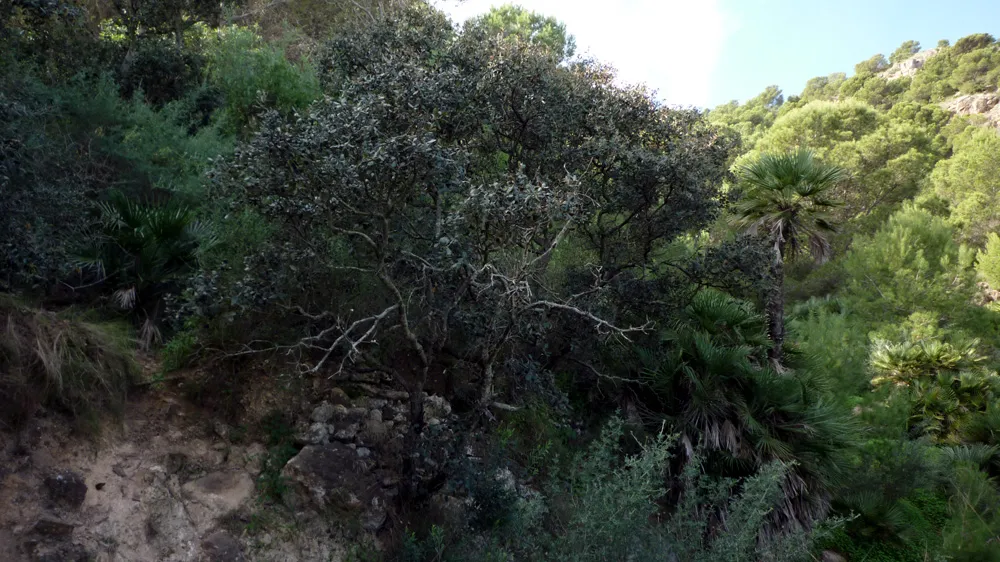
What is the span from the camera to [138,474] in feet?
21.6

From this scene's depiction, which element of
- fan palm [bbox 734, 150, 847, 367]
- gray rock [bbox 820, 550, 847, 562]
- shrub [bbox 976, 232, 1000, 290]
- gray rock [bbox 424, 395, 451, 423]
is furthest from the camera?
shrub [bbox 976, 232, 1000, 290]

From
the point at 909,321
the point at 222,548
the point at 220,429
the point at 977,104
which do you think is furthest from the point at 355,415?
the point at 977,104

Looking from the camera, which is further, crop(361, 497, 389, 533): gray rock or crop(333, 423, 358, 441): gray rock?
crop(333, 423, 358, 441): gray rock

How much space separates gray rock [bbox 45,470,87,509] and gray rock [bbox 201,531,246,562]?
1.10 metres

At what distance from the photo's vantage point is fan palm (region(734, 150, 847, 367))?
12352 mm

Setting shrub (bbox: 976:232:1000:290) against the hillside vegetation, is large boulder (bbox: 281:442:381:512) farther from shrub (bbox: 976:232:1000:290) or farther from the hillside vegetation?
shrub (bbox: 976:232:1000:290)

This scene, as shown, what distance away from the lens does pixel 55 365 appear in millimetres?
6223

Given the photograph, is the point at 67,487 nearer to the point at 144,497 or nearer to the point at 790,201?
the point at 144,497

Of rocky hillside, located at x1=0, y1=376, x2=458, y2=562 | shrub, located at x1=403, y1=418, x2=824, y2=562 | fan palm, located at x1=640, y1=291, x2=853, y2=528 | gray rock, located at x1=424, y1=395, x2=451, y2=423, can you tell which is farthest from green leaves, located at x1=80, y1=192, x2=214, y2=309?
fan palm, located at x1=640, y1=291, x2=853, y2=528

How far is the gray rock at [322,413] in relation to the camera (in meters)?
7.47

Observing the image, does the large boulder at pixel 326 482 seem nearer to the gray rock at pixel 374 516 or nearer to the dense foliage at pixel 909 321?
the gray rock at pixel 374 516

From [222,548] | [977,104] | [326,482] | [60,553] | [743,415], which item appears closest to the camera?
[60,553]

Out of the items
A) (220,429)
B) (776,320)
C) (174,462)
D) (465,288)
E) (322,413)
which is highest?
(776,320)

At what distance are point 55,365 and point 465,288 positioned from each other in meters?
3.62
